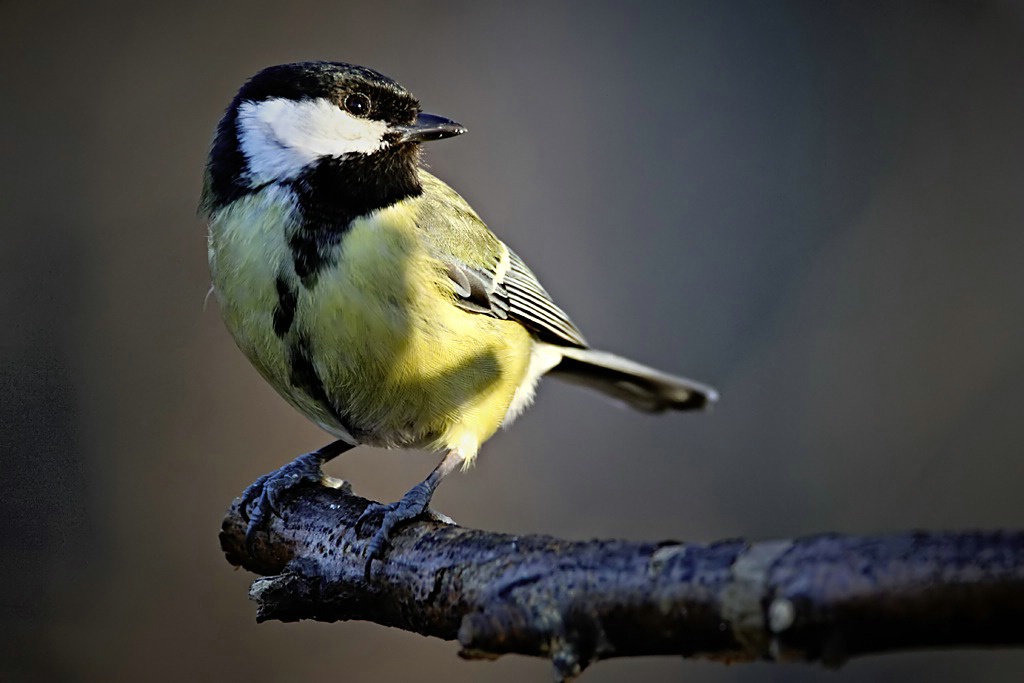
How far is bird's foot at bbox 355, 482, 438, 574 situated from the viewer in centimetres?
172

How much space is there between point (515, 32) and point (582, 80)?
320 mm

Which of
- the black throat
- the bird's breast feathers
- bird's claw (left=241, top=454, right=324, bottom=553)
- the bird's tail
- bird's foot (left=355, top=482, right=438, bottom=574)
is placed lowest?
bird's claw (left=241, top=454, right=324, bottom=553)

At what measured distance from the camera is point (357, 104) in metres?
2.08

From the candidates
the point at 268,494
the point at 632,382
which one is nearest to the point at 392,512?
the point at 268,494

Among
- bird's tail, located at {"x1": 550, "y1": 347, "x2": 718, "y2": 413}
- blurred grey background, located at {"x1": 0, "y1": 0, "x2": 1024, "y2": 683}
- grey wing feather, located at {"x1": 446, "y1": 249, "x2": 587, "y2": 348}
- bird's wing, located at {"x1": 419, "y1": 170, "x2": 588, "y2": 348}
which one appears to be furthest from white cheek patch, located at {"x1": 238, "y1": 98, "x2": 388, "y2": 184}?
blurred grey background, located at {"x1": 0, "y1": 0, "x2": 1024, "y2": 683}

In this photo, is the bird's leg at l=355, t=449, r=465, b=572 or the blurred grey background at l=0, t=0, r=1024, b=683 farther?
the blurred grey background at l=0, t=0, r=1024, b=683

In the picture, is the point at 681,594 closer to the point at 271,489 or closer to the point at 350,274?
the point at 350,274

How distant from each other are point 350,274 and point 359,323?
99 millimetres

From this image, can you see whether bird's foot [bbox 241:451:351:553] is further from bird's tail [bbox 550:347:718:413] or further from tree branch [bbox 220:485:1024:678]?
bird's tail [bbox 550:347:718:413]

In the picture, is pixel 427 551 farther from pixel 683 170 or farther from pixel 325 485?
pixel 683 170

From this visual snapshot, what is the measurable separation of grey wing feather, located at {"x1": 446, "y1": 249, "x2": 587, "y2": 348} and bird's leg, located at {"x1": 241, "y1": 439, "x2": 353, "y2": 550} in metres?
0.51

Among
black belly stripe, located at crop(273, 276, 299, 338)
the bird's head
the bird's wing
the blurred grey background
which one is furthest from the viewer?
the blurred grey background

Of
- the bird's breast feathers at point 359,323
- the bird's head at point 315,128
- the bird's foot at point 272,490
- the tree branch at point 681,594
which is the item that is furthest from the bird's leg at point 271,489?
the bird's head at point 315,128

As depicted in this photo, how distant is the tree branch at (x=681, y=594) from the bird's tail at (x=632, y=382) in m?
1.18
